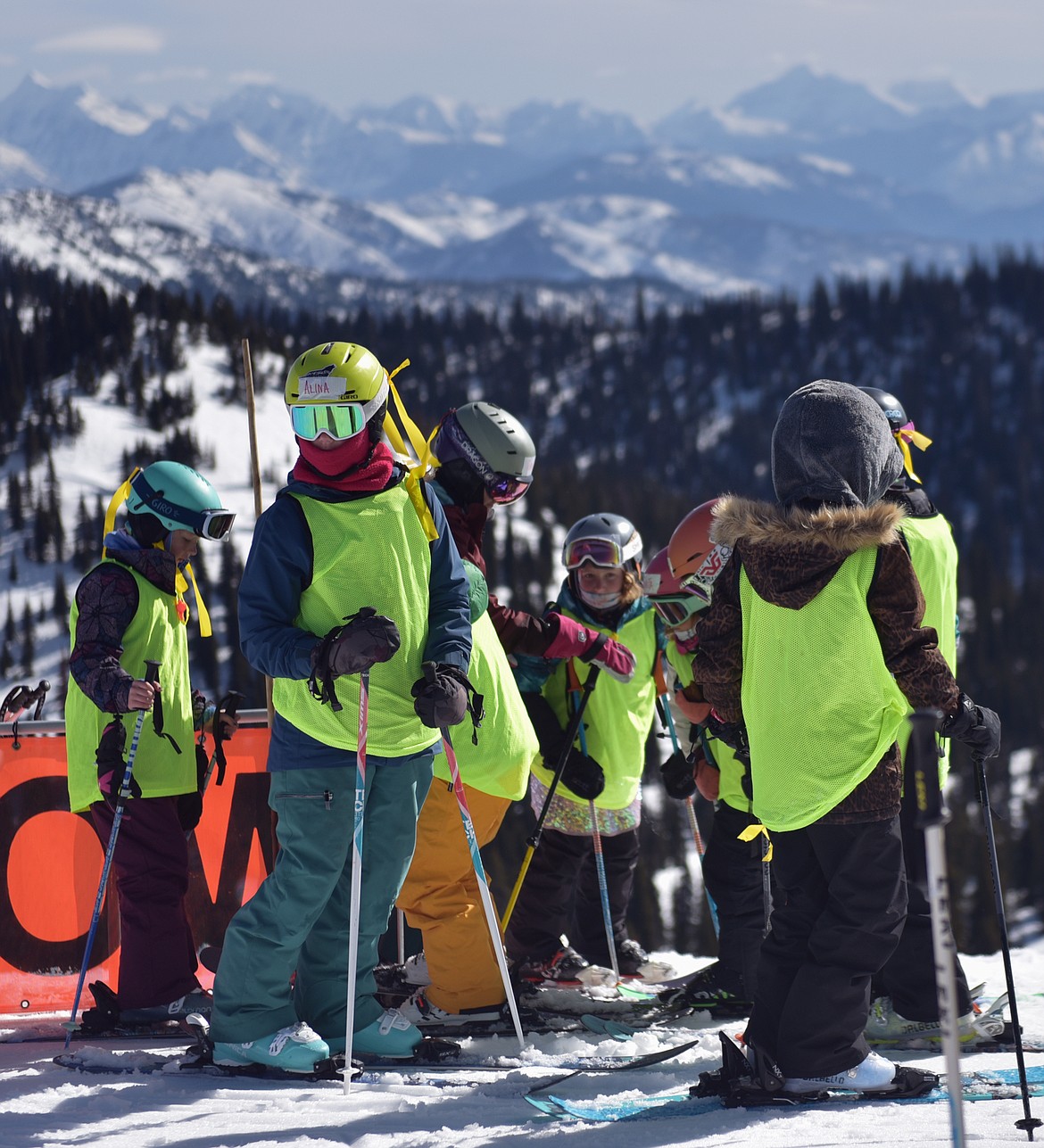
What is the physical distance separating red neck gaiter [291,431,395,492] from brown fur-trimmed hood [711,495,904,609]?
1.09 meters

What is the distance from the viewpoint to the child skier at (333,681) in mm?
3775

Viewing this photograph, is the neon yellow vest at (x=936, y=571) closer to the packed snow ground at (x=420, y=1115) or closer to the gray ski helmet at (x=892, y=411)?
the gray ski helmet at (x=892, y=411)

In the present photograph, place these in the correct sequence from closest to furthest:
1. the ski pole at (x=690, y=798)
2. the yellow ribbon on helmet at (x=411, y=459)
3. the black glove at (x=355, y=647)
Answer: the black glove at (x=355, y=647)
the yellow ribbon on helmet at (x=411, y=459)
the ski pole at (x=690, y=798)

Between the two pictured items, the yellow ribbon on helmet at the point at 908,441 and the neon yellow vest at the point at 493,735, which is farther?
the yellow ribbon on helmet at the point at 908,441

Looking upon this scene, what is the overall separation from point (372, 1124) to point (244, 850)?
2.28m

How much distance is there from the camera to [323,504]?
3834mm

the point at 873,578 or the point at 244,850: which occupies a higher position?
the point at 873,578

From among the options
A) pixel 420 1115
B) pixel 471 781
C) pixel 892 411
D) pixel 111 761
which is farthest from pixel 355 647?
pixel 892 411

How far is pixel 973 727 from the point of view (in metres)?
3.38

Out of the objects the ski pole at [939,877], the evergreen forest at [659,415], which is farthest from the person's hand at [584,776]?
the evergreen forest at [659,415]

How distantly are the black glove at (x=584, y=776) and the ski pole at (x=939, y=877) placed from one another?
9.18 ft

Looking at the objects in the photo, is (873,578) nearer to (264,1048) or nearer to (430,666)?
(430,666)

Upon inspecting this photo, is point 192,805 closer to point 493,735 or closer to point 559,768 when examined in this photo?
point 493,735

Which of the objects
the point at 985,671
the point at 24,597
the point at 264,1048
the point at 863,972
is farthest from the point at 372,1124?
the point at 985,671
